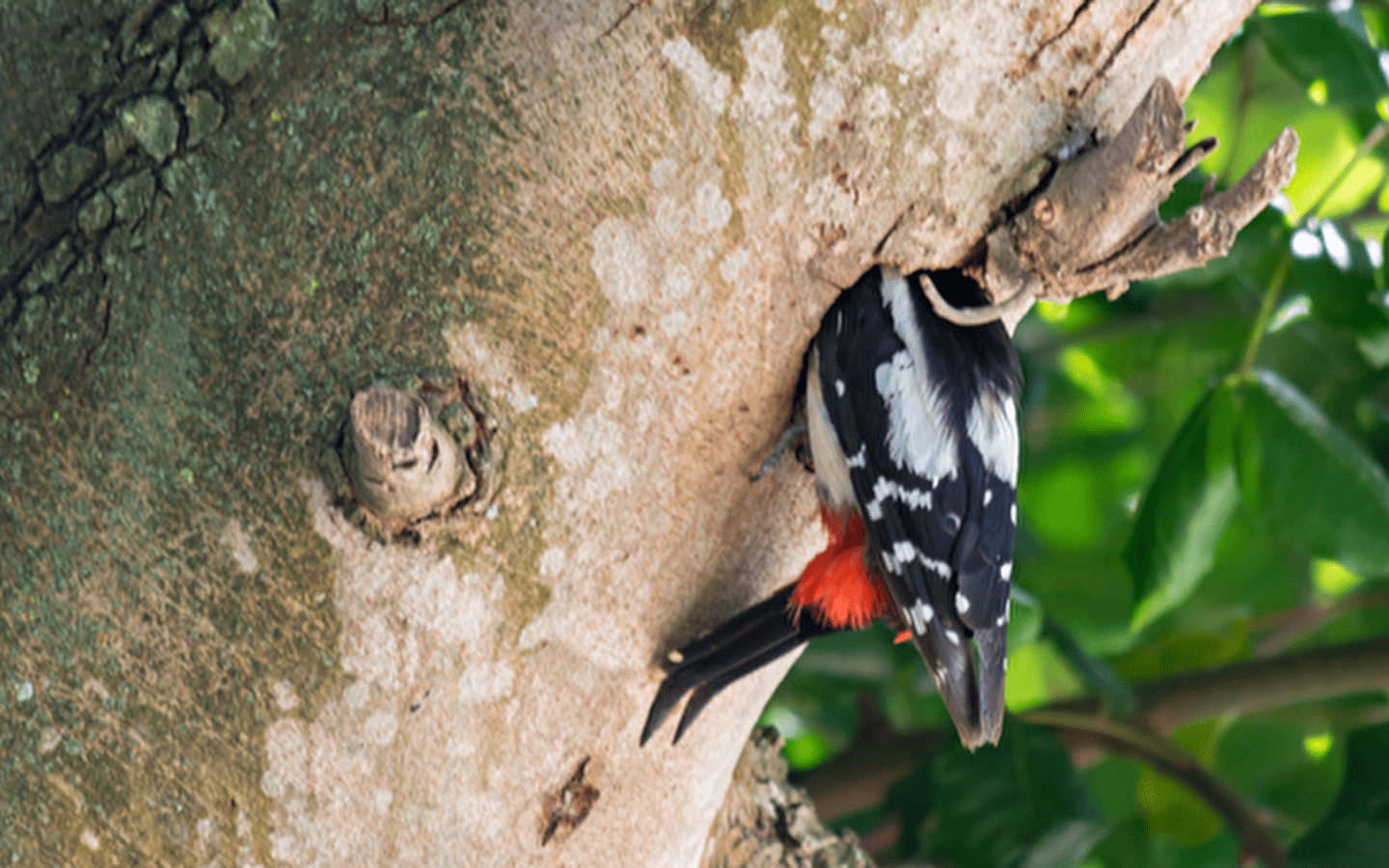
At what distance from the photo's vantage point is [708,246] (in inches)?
39.3

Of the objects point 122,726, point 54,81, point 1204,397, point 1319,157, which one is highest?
point 54,81

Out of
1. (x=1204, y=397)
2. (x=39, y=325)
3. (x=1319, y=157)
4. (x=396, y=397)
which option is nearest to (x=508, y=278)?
(x=396, y=397)

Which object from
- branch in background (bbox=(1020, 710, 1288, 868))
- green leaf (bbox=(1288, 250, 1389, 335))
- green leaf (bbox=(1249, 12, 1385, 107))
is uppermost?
green leaf (bbox=(1249, 12, 1385, 107))

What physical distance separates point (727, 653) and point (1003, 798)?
1.21 metres

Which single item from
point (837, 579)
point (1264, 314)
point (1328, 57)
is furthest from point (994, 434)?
point (1328, 57)

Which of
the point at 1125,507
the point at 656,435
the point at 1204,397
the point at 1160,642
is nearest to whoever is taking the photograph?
the point at 656,435

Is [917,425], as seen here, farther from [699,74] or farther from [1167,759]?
[1167,759]

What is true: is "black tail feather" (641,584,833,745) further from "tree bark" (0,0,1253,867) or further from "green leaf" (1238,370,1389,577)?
"green leaf" (1238,370,1389,577)

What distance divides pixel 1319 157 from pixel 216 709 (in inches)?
105

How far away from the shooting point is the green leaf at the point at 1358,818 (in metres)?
1.83

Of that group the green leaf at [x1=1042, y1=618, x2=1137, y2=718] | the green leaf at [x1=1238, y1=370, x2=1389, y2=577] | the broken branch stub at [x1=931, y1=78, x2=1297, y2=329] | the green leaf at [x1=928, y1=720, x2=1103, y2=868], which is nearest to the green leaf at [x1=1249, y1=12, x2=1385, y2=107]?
the green leaf at [x1=1238, y1=370, x2=1389, y2=577]

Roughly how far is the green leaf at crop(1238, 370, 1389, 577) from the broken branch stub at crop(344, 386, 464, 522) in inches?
52.3

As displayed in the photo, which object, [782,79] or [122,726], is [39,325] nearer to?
[122,726]

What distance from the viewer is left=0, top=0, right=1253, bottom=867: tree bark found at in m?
0.96
